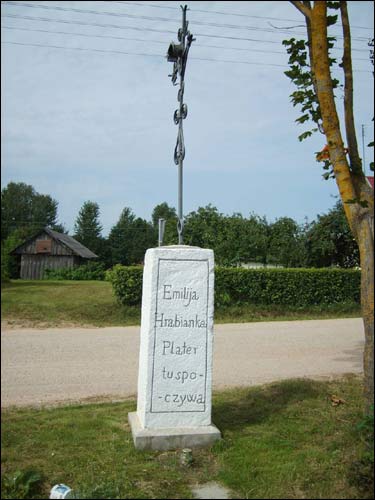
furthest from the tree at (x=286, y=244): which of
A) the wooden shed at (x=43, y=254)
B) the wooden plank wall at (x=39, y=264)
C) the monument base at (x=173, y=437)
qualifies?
the monument base at (x=173, y=437)

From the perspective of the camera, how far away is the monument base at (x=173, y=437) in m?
3.88

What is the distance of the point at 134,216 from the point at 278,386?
43.8 m

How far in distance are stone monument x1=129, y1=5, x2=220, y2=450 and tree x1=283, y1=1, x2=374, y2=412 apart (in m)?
1.24

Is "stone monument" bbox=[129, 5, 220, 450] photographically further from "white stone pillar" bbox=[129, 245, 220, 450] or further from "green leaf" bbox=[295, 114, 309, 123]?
"green leaf" bbox=[295, 114, 309, 123]

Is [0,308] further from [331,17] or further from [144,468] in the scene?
[331,17]

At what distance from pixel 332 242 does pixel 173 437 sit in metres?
17.4

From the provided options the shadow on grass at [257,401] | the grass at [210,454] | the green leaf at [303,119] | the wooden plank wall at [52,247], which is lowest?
the shadow on grass at [257,401]

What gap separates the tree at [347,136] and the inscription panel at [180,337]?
4.23ft

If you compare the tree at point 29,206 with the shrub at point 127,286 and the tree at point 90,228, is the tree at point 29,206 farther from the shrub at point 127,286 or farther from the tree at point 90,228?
the shrub at point 127,286

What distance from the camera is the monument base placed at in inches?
153

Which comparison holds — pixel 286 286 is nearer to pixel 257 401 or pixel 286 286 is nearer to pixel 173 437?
pixel 257 401

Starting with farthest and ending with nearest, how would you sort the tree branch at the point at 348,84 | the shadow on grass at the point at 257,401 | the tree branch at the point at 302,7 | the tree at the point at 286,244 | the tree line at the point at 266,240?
1. the tree at the point at 286,244
2. the tree line at the point at 266,240
3. the shadow on grass at the point at 257,401
4. the tree branch at the point at 348,84
5. the tree branch at the point at 302,7

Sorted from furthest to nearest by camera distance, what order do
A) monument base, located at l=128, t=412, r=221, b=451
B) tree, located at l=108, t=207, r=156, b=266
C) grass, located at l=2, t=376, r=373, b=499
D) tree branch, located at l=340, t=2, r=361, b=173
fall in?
tree, located at l=108, t=207, r=156, b=266, tree branch, located at l=340, t=2, r=361, b=173, monument base, located at l=128, t=412, r=221, b=451, grass, located at l=2, t=376, r=373, b=499

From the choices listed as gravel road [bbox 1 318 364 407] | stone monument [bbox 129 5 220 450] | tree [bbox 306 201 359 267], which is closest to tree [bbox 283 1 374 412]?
stone monument [bbox 129 5 220 450]
